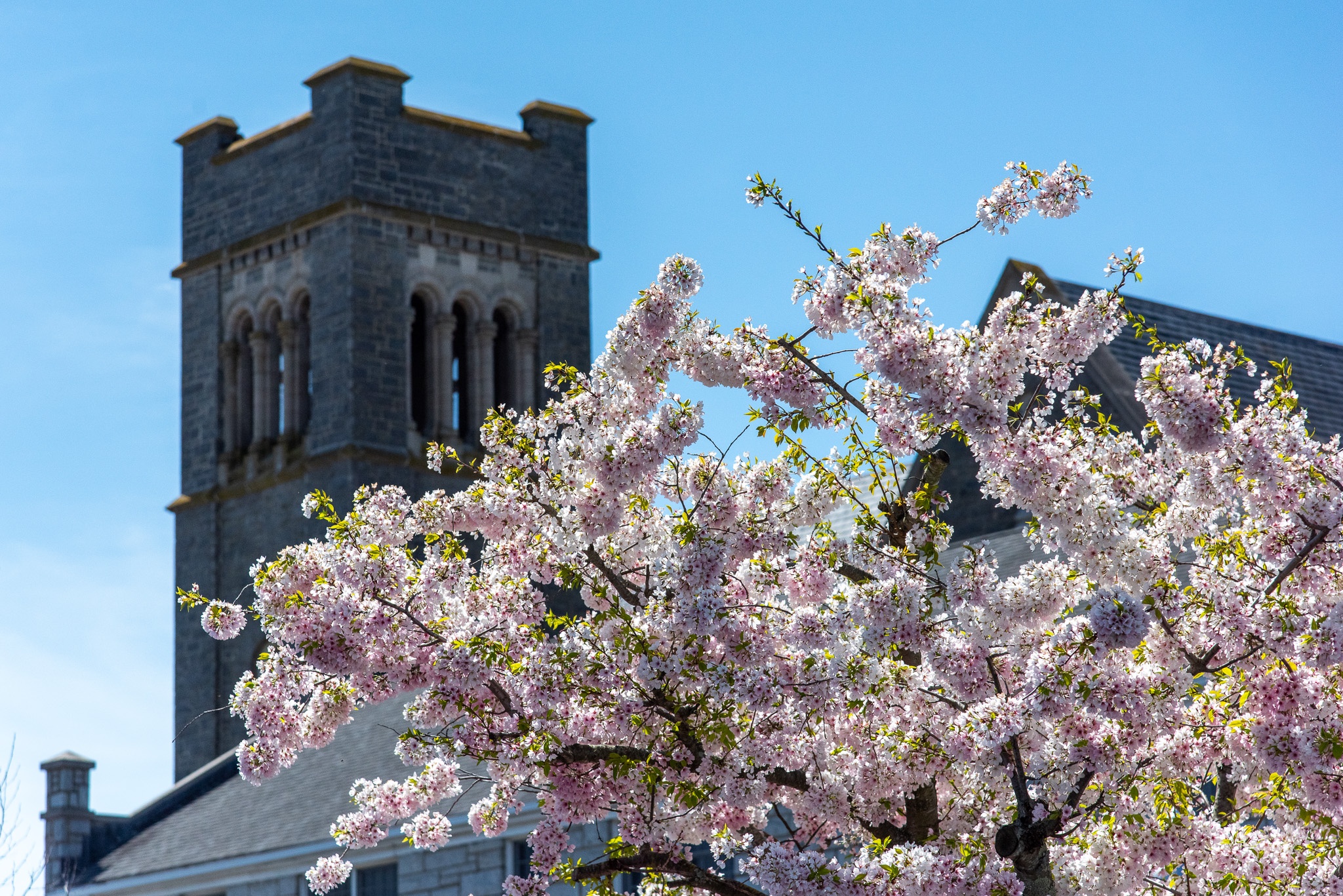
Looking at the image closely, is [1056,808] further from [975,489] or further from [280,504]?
[280,504]

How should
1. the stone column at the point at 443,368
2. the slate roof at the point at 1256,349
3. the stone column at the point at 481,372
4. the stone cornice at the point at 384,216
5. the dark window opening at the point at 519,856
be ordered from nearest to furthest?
the dark window opening at the point at 519,856, the slate roof at the point at 1256,349, the stone cornice at the point at 384,216, the stone column at the point at 443,368, the stone column at the point at 481,372

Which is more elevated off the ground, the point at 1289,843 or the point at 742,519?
the point at 742,519

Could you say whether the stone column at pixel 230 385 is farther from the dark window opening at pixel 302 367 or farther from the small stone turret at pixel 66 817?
the small stone turret at pixel 66 817

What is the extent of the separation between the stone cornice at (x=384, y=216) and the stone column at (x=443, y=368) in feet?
6.70

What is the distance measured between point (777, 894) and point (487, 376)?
3870cm

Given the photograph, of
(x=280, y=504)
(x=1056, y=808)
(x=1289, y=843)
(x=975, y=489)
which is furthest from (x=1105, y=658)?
(x=280, y=504)

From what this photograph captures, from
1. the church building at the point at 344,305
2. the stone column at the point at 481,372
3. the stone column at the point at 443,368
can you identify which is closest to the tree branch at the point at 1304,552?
the church building at the point at 344,305

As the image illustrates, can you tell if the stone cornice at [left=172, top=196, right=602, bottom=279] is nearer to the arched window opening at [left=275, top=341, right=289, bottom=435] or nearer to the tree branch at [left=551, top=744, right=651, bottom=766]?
the arched window opening at [left=275, top=341, right=289, bottom=435]

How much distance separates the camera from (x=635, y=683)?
38.7 ft

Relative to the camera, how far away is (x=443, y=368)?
161ft

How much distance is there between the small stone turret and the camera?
33.9 metres

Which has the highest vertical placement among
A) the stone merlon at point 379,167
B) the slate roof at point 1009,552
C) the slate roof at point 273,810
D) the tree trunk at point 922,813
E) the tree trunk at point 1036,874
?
the stone merlon at point 379,167

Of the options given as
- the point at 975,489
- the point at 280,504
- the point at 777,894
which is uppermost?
the point at 280,504

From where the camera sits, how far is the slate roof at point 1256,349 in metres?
29.0
